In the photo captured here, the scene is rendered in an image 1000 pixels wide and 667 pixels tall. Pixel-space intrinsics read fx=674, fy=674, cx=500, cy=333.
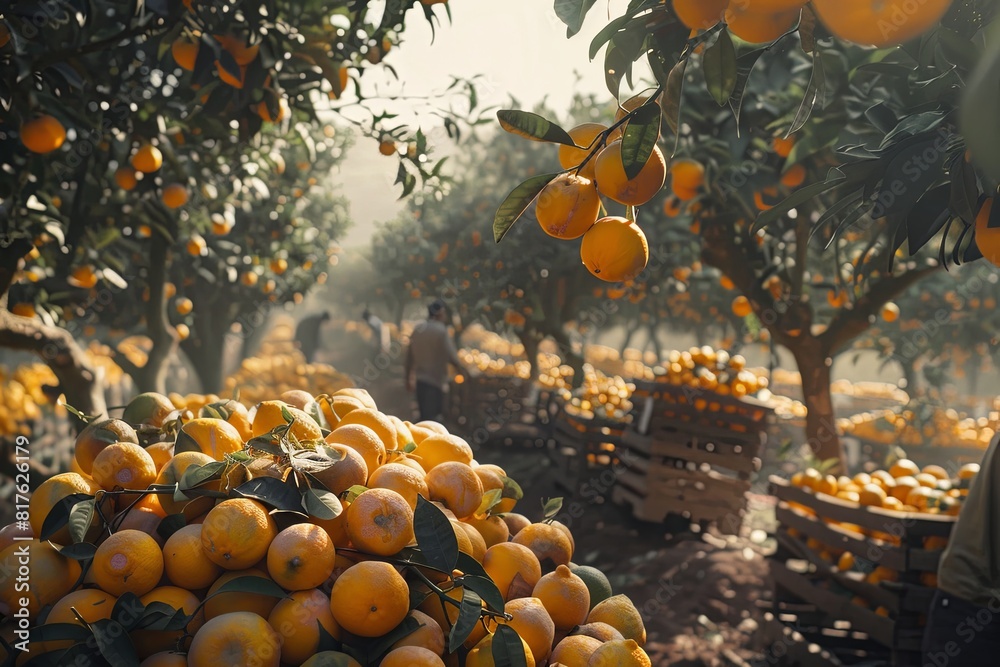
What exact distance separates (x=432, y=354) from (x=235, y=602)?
696cm

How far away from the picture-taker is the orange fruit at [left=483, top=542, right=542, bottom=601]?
143 cm

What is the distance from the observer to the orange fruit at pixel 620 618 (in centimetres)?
146

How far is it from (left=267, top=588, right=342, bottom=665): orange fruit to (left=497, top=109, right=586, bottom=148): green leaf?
0.92 meters

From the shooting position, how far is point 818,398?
16.8 feet

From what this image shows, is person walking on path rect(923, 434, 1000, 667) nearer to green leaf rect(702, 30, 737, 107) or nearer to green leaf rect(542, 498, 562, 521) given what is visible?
A: green leaf rect(542, 498, 562, 521)

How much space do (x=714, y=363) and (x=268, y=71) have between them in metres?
4.47

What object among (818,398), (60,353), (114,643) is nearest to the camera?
(114,643)

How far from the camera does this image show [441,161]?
114 inches

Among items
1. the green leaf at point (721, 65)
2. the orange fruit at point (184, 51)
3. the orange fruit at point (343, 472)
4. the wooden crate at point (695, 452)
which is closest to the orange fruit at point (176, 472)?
the orange fruit at point (343, 472)

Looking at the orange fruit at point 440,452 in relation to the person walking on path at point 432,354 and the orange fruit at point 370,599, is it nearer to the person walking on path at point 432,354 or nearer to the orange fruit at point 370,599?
the orange fruit at point 370,599

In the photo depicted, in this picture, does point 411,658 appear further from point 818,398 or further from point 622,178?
point 818,398

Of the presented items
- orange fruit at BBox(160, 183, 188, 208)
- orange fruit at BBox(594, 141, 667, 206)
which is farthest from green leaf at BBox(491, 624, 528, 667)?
orange fruit at BBox(160, 183, 188, 208)

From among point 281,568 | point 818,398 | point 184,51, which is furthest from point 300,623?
→ point 818,398

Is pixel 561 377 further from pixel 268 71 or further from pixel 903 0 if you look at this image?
pixel 903 0
